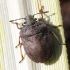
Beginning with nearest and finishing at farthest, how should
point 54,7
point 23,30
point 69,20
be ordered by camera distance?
point 54,7
point 23,30
point 69,20

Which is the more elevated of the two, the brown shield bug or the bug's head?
the bug's head

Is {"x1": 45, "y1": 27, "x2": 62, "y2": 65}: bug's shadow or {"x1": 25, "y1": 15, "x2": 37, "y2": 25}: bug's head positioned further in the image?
{"x1": 25, "y1": 15, "x2": 37, "y2": 25}: bug's head

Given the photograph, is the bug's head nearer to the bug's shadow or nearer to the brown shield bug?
the brown shield bug

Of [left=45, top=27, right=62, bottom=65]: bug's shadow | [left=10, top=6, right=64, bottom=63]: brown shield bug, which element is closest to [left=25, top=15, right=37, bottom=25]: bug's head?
[left=10, top=6, right=64, bottom=63]: brown shield bug

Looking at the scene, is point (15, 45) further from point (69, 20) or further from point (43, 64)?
point (69, 20)

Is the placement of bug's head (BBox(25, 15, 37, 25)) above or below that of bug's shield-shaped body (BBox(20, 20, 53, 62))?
above

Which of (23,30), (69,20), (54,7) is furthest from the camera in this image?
(69,20)

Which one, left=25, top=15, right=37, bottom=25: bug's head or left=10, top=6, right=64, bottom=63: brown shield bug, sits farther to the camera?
left=25, top=15, right=37, bottom=25: bug's head

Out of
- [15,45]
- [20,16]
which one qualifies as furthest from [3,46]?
[20,16]

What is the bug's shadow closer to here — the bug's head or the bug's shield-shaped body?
the bug's shield-shaped body
